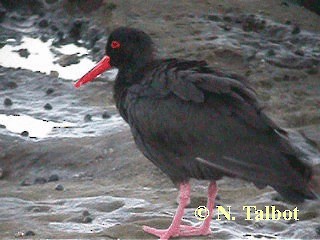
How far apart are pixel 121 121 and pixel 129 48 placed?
2365 mm

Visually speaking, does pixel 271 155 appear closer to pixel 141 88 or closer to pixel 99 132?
pixel 141 88

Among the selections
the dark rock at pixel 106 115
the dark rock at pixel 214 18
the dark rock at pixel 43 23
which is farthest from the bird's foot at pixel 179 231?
the dark rock at pixel 43 23

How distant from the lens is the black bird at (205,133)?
21.8 feet

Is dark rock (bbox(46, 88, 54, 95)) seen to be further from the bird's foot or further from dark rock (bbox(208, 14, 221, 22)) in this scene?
the bird's foot

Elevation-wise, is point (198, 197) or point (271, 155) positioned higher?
point (271, 155)

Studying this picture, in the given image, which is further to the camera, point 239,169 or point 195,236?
point 195,236

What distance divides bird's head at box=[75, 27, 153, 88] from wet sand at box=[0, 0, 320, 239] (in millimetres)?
1129

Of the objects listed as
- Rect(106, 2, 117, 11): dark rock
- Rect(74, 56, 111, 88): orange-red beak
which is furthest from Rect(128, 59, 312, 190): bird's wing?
Rect(106, 2, 117, 11): dark rock

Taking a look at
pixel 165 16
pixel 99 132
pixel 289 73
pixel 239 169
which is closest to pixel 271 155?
pixel 239 169

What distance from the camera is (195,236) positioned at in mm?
7258

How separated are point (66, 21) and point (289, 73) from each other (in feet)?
12.9

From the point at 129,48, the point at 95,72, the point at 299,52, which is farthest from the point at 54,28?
the point at 129,48

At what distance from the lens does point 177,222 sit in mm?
7219

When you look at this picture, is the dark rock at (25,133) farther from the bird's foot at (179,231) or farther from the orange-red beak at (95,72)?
the bird's foot at (179,231)
